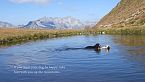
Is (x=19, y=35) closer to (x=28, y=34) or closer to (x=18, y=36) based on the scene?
(x=18, y=36)

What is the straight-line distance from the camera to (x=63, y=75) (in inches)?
1109

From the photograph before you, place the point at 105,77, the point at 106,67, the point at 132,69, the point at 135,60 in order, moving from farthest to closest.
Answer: the point at 135,60 < the point at 106,67 < the point at 132,69 < the point at 105,77

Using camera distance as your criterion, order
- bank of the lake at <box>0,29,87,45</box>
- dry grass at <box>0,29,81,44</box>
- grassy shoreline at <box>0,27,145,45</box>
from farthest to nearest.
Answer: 1. grassy shoreline at <box>0,27,145,45</box>
2. dry grass at <box>0,29,81,44</box>
3. bank of the lake at <box>0,29,87,45</box>

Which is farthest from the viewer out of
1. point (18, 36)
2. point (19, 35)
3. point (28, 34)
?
point (28, 34)

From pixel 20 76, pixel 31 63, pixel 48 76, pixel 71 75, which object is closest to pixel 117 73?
pixel 71 75

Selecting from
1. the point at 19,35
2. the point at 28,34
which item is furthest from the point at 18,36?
the point at 28,34

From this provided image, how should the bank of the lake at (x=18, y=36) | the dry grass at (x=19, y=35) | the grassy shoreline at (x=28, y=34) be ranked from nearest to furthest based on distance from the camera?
the bank of the lake at (x=18, y=36)
the dry grass at (x=19, y=35)
the grassy shoreline at (x=28, y=34)

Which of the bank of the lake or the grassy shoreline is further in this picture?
the grassy shoreline

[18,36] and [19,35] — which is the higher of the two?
[19,35]

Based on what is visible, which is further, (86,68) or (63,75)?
(86,68)

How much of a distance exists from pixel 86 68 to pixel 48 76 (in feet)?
17.2

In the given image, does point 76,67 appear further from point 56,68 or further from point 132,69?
point 132,69

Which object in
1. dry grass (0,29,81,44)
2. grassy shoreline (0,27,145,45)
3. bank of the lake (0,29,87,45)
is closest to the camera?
bank of the lake (0,29,87,45)

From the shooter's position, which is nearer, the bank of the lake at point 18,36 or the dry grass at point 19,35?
the bank of the lake at point 18,36
